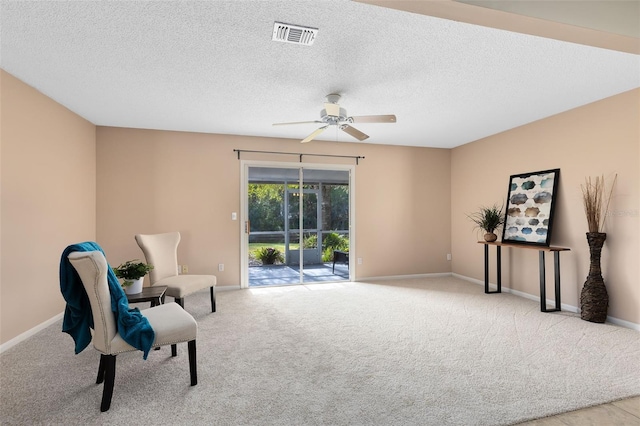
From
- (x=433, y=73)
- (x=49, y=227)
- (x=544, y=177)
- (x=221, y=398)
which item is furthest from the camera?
(x=544, y=177)

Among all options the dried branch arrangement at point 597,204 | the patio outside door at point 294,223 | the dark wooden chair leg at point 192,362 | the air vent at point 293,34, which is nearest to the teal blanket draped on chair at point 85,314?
the dark wooden chair leg at point 192,362

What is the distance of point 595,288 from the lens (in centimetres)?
364

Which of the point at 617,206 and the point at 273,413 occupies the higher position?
the point at 617,206

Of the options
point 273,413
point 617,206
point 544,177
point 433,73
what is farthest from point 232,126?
point 617,206

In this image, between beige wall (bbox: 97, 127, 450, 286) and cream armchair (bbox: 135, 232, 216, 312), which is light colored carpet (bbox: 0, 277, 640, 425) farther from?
beige wall (bbox: 97, 127, 450, 286)

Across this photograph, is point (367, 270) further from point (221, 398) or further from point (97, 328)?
point (97, 328)

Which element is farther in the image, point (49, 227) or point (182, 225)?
point (182, 225)

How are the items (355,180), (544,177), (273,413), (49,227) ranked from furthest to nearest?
(355,180) < (544,177) < (49,227) < (273,413)

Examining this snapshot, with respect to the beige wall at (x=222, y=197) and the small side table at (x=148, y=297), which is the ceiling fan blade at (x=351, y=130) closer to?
the beige wall at (x=222, y=197)

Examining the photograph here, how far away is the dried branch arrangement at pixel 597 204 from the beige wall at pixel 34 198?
5881 mm

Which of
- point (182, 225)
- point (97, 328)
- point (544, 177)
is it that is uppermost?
point (544, 177)

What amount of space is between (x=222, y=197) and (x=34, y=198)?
234 cm

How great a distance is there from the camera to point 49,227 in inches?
143

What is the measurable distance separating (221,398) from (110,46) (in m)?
2.69
